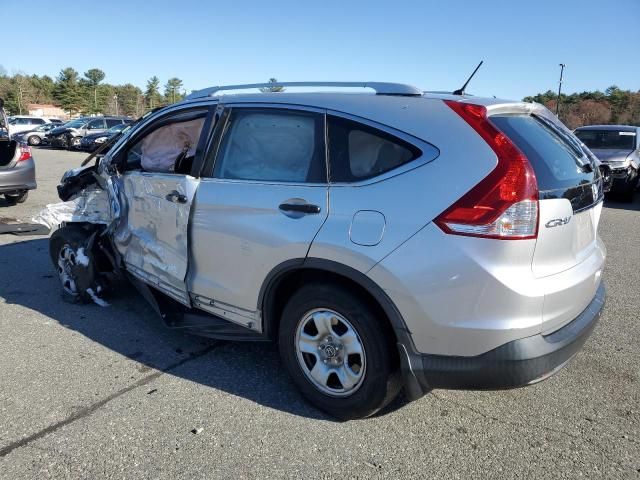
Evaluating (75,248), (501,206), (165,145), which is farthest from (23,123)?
(501,206)

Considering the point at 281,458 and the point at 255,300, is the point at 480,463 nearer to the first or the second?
the point at 281,458

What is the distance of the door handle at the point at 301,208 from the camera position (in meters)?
2.80

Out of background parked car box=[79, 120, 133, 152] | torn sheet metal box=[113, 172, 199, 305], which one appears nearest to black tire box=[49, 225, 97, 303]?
torn sheet metal box=[113, 172, 199, 305]

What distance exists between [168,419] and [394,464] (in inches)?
50.9

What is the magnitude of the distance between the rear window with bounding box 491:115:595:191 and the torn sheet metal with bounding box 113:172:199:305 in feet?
6.56

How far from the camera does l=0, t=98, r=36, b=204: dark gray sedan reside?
911 centimetres

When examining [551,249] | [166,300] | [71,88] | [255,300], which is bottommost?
[166,300]

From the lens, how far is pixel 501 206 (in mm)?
2344

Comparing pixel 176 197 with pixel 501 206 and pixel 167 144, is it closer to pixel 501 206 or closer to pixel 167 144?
pixel 167 144

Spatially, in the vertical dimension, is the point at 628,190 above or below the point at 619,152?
below

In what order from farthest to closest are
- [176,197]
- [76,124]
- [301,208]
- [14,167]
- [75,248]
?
[76,124] → [14,167] → [75,248] → [176,197] → [301,208]

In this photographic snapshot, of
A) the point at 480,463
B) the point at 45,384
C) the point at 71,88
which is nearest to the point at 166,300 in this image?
the point at 45,384

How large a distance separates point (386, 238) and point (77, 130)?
1071 inches

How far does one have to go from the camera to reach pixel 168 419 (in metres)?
2.96
